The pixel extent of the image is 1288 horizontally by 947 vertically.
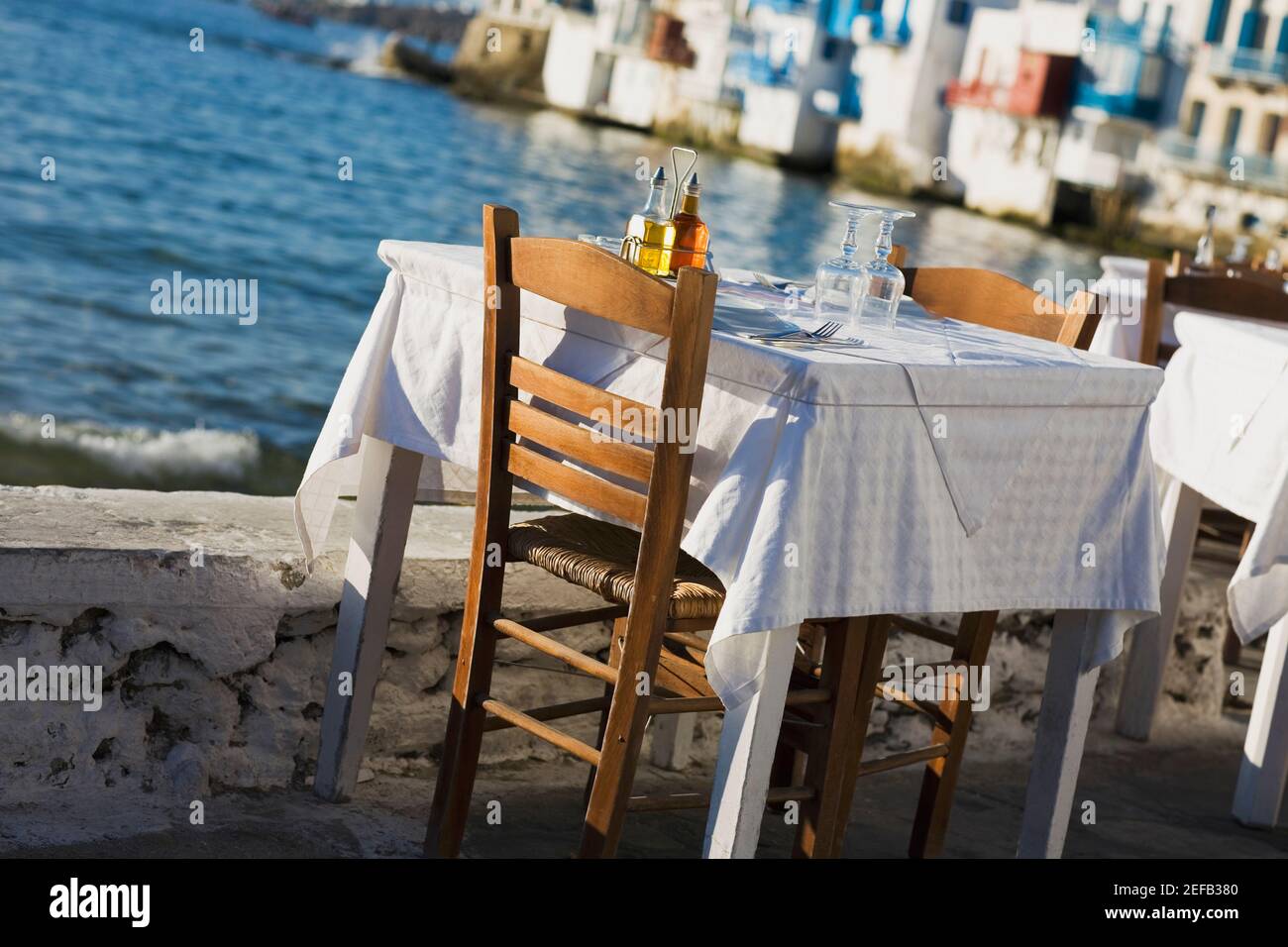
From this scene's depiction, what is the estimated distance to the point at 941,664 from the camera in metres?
2.61

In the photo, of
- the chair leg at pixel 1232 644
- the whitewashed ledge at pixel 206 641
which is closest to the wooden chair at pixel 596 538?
the whitewashed ledge at pixel 206 641

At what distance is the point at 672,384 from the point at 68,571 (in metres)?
1.07

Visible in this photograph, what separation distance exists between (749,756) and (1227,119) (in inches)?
1441

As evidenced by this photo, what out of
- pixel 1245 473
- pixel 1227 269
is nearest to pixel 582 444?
pixel 1245 473

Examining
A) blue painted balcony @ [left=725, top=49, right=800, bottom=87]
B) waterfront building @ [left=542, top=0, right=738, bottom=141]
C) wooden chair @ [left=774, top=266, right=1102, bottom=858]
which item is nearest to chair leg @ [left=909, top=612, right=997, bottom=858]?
wooden chair @ [left=774, top=266, right=1102, bottom=858]

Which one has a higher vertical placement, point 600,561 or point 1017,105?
point 1017,105

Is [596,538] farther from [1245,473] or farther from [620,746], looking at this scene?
[1245,473]

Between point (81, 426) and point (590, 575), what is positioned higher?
point (590, 575)

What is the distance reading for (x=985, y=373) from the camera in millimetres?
2062

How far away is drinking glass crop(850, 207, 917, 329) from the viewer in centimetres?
239

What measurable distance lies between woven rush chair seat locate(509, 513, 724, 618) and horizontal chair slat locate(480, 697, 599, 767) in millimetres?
201

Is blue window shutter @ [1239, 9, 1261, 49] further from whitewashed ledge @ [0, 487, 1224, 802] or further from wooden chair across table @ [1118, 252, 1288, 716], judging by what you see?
whitewashed ledge @ [0, 487, 1224, 802]
